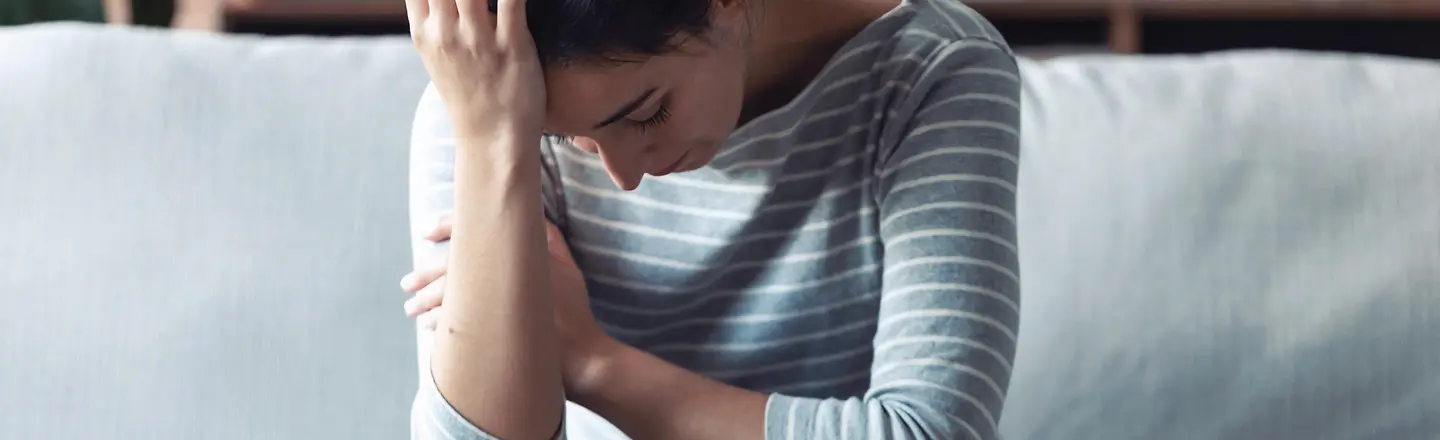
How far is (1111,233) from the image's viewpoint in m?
1.09

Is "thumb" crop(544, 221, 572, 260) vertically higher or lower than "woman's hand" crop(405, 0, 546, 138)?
lower

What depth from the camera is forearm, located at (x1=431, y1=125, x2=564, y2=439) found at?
2.38 ft

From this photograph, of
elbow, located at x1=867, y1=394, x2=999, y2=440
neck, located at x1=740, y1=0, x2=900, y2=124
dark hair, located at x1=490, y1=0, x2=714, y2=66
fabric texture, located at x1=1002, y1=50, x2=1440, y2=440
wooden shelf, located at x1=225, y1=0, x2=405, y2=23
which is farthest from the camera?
wooden shelf, located at x1=225, y1=0, x2=405, y2=23

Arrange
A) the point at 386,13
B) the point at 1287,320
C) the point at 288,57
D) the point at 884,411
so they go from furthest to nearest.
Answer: the point at 386,13, the point at 288,57, the point at 1287,320, the point at 884,411

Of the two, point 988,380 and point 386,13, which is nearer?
point 988,380

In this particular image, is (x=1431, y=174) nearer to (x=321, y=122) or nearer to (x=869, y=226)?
(x=869, y=226)

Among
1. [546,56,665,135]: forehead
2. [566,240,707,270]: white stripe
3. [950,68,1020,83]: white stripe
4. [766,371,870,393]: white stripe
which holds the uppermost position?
[950,68,1020,83]: white stripe

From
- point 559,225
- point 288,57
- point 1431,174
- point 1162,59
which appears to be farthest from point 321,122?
point 1431,174

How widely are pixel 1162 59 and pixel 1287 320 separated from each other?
292 mm

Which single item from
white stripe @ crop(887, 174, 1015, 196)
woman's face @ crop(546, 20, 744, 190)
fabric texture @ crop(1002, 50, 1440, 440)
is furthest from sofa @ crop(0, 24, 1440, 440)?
woman's face @ crop(546, 20, 744, 190)

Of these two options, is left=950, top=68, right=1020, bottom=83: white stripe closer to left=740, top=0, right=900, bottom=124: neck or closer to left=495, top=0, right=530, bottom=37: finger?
left=740, top=0, right=900, bottom=124: neck

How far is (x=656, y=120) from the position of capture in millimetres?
697

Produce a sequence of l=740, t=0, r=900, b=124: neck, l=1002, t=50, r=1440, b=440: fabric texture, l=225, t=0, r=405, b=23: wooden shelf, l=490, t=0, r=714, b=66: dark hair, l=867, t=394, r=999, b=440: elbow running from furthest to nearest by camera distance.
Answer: l=225, t=0, r=405, b=23: wooden shelf → l=1002, t=50, r=1440, b=440: fabric texture → l=740, t=0, r=900, b=124: neck → l=867, t=394, r=999, b=440: elbow → l=490, t=0, r=714, b=66: dark hair

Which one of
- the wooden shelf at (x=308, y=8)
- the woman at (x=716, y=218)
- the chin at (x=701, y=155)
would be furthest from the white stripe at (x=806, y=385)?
the wooden shelf at (x=308, y=8)
